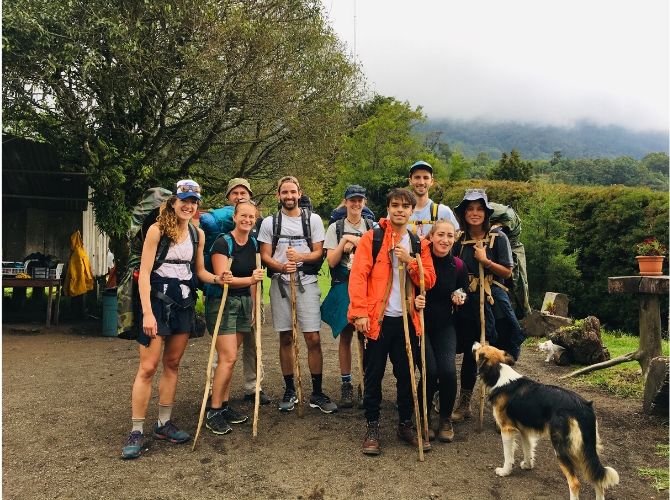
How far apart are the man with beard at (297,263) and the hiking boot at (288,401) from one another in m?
0.01

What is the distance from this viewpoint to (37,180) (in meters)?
13.4

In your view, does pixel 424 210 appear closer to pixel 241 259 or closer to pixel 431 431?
pixel 241 259

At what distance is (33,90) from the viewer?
400 inches

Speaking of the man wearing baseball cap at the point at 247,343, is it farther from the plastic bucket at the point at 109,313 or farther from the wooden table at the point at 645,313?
the plastic bucket at the point at 109,313

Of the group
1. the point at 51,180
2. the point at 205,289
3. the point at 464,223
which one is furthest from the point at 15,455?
the point at 51,180

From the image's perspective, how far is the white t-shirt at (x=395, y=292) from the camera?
481 centimetres

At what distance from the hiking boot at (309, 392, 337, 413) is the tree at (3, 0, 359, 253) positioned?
6876 mm

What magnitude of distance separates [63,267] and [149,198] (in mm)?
8787

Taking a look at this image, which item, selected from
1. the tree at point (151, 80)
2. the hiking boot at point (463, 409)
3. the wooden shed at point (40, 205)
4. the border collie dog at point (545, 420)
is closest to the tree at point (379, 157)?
Result: the tree at point (151, 80)

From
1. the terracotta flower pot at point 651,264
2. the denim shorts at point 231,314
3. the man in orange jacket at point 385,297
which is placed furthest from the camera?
the terracotta flower pot at point 651,264

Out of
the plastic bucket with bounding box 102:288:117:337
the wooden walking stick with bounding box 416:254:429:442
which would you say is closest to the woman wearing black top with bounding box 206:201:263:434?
the wooden walking stick with bounding box 416:254:429:442

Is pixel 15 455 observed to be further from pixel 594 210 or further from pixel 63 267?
pixel 594 210

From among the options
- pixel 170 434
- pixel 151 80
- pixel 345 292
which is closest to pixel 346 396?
pixel 345 292

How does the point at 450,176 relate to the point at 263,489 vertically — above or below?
above
